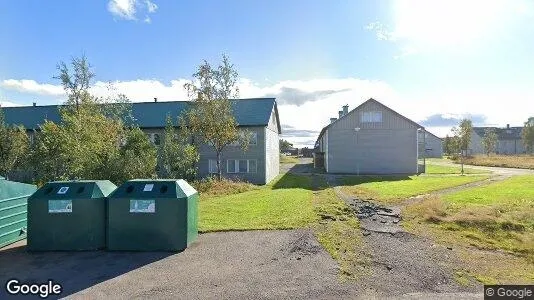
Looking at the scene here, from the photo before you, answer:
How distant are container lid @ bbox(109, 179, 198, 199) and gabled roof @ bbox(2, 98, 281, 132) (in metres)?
19.3

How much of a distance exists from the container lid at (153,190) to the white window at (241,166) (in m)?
19.3

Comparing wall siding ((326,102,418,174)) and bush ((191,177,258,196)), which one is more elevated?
wall siding ((326,102,418,174))

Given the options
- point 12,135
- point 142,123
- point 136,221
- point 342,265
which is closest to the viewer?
point 342,265

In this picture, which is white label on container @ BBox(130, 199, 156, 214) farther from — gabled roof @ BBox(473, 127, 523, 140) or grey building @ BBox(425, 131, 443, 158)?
gabled roof @ BBox(473, 127, 523, 140)

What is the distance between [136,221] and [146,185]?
A: 92 centimetres

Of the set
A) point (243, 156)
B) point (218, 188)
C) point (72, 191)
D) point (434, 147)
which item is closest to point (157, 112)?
point (243, 156)

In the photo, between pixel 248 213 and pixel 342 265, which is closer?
pixel 342 265

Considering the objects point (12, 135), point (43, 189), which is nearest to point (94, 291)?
point (43, 189)

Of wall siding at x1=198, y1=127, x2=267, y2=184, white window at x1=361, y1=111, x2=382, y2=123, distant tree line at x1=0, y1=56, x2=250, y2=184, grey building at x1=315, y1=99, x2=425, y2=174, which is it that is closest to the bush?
distant tree line at x1=0, y1=56, x2=250, y2=184

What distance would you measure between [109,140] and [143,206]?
529 inches

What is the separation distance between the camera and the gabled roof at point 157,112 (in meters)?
29.2

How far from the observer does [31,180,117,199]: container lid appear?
28.1ft

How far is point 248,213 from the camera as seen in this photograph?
513 inches

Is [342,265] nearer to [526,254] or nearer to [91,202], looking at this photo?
[526,254]
